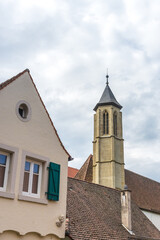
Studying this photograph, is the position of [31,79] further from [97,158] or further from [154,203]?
[154,203]

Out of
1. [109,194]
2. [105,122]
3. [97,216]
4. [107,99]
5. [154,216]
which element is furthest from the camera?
[107,99]

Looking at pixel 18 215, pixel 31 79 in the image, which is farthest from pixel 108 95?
pixel 18 215

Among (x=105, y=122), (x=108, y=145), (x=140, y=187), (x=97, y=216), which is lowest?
(x=97, y=216)

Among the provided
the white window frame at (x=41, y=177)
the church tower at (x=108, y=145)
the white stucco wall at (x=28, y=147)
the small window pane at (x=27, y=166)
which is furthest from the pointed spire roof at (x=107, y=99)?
the small window pane at (x=27, y=166)

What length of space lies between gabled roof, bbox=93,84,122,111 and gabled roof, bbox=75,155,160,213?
7101 mm

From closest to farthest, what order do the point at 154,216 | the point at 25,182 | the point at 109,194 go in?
the point at 25,182
the point at 109,194
the point at 154,216

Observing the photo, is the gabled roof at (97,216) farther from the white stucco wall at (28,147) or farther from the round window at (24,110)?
the round window at (24,110)

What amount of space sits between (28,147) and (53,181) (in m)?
1.59

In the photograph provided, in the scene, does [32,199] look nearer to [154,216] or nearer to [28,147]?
[28,147]

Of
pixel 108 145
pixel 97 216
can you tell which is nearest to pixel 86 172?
pixel 108 145

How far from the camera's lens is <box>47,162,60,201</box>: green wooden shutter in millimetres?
11266

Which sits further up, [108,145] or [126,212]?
[108,145]

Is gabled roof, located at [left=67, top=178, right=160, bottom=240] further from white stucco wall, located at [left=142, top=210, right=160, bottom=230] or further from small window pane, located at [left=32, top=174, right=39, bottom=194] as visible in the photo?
white stucco wall, located at [left=142, top=210, right=160, bottom=230]

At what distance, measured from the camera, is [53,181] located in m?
11.5
